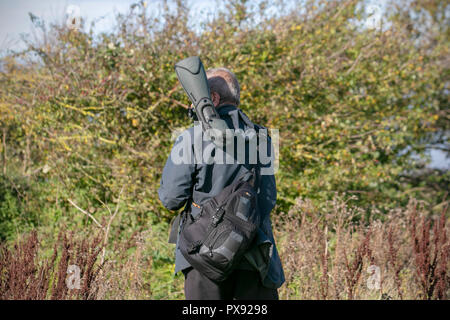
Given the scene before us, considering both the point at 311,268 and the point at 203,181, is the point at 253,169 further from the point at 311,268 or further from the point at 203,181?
the point at 311,268

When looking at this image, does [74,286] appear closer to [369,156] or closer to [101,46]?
[101,46]

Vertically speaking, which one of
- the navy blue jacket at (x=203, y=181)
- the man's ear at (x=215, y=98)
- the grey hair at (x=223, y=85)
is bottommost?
the navy blue jacket at (x=203, y=181)

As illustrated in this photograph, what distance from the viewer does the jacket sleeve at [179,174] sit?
6.58 ft

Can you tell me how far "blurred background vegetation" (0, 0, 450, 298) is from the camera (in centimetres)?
511

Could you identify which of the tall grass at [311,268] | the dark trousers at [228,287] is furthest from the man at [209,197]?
the tall grass at [311,268]

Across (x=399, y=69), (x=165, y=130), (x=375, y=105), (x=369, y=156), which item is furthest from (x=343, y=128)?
(x=165, y=130)

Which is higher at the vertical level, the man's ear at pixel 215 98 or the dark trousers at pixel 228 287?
the man's ear at pixel 215 98

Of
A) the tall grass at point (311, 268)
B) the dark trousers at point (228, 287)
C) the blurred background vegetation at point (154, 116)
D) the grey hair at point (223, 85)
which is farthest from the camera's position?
the blurred background vegetation at point (154, 116)

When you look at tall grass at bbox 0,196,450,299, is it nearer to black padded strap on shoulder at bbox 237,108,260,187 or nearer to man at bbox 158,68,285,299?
man at bbox 158,68,285,299

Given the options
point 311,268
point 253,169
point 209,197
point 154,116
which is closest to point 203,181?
point 209,197

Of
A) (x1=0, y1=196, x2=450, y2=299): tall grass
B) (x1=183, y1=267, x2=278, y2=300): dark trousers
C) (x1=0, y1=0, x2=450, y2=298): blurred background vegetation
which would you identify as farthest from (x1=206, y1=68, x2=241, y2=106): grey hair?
(x1=0, y1=0, x2=450, y2=298): blurred background vegetation

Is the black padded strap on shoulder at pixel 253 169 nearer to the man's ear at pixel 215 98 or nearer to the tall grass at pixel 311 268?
the man's ear at pixel 215 98

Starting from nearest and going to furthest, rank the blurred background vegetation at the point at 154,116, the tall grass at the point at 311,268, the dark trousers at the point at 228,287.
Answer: the dark trousers at the point at 228,287 → the tall grass at the point at 311,268 → the blurred background vegetation at the point at 154,116
